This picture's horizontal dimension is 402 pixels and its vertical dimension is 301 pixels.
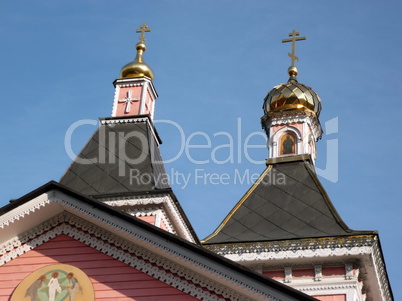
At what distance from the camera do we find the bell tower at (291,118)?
24.7 m

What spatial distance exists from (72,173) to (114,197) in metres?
1.89

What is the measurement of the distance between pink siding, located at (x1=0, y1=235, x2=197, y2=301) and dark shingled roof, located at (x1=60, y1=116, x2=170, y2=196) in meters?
5.60

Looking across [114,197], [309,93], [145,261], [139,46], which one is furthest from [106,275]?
[309,93]

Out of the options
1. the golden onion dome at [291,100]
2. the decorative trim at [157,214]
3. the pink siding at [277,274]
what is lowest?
the pink siding at [277,274]

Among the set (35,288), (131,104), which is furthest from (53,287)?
(131,104)

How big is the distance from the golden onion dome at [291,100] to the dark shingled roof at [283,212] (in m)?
2.78

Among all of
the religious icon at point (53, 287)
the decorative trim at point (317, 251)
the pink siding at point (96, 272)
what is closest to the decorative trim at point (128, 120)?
the decorative trim at point (317, 251)

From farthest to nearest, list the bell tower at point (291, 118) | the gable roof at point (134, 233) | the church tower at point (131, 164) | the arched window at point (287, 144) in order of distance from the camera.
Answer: the bell tower at point (291, 118) < the arched window at point (287, 144) < the church tower at point (131, 164) < the gable roof at point (134, 233)

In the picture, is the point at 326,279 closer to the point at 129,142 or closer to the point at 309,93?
the point at 129,142

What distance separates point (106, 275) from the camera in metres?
11.5

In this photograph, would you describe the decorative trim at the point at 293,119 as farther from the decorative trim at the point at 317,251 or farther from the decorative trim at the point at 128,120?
the decorative trim at the point at 317,251

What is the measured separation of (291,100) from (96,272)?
50.0ft

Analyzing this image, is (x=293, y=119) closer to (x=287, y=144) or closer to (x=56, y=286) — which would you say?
(x=287, y=144)

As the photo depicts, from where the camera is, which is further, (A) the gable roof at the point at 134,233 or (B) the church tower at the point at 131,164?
(B) the church tower at the point at 131,164
